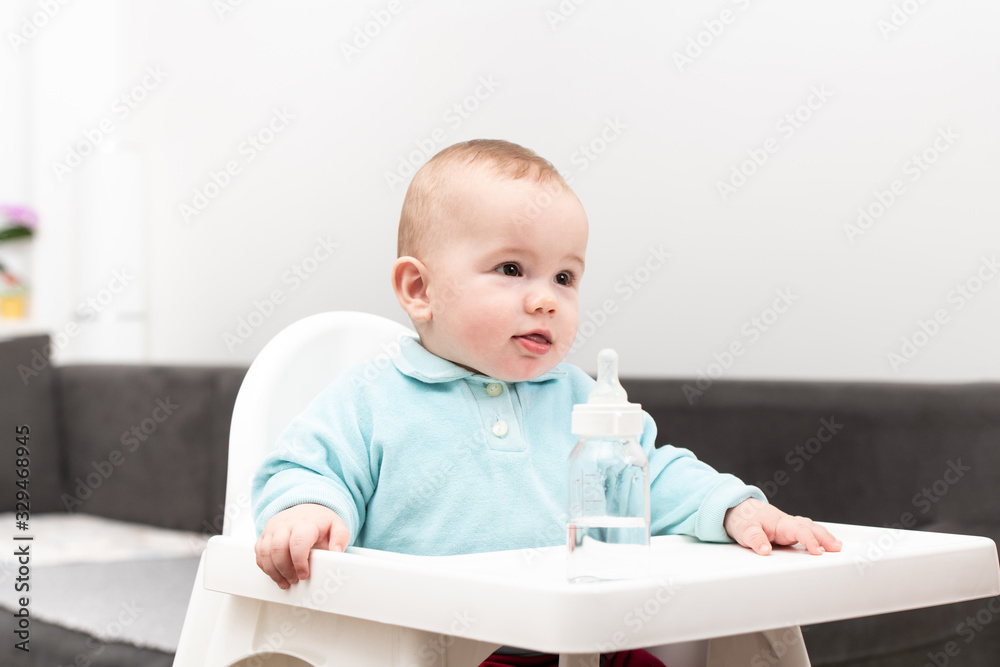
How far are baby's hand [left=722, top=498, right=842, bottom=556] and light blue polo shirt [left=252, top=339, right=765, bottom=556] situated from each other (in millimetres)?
11

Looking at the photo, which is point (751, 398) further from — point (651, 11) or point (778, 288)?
point (651, 11)

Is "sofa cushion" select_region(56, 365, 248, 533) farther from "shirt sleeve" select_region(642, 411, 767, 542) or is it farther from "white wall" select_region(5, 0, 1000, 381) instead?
"shirt sleeve" select_region(642, 411, 767, 542)

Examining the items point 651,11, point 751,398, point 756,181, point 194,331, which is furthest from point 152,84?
point 751,398

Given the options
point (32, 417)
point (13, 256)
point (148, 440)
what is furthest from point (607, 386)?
point (13, 256)

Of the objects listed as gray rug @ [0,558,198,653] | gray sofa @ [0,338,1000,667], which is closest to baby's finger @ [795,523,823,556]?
gray sofa @ [0,338,1000,667]

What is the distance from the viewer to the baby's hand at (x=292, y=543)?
657 mm

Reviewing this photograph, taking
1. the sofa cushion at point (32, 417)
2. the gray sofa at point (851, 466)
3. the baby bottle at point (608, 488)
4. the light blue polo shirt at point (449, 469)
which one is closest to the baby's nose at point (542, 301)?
the light blue polo shirt at point (449, 469)

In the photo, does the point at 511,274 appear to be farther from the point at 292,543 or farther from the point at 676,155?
the point at 676,155

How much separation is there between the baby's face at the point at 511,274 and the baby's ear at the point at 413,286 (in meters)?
0.04

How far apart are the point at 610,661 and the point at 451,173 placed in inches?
19.7

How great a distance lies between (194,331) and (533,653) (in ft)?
7.43

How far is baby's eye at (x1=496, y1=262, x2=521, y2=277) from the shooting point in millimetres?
911

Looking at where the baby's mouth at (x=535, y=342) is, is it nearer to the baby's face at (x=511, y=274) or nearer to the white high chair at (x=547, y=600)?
the baby's face at (x=511, y=274)

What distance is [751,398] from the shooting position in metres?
1.66
